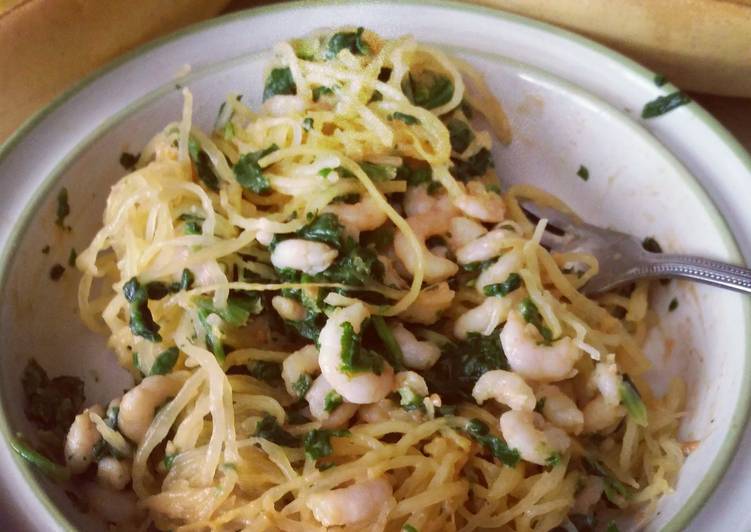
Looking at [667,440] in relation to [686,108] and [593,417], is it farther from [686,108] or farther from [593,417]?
[686,108]

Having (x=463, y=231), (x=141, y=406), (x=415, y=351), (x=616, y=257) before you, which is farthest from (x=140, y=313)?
(x=616, y=257)

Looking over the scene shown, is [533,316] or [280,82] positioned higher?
[280,82]

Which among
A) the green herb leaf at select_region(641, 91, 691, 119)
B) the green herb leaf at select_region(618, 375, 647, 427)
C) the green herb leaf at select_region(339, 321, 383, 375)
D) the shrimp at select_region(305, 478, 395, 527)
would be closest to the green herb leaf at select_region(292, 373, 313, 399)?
the green herb leaf at select_region(339, 321, 383, 375)

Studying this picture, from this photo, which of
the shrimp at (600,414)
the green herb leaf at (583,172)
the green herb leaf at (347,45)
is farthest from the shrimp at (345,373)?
the green herb leaf at (583,172)

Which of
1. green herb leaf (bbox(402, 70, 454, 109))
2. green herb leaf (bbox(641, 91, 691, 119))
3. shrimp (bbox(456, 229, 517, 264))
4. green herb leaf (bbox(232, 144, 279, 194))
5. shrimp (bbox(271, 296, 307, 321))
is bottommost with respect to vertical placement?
shrimp (bbox(271, 296, 307, 321))

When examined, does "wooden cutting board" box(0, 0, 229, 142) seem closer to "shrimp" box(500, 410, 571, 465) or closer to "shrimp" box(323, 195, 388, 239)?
"shrimp" box(323, 195, 388, 239)

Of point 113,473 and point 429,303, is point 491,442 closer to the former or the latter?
point 429,303

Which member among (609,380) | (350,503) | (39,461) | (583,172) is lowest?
(350,503)
